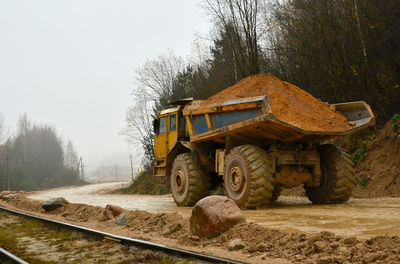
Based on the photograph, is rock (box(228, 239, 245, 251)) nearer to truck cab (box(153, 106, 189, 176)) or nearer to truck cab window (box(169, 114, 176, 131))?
truck cab (box(153, 106, 189, 176))

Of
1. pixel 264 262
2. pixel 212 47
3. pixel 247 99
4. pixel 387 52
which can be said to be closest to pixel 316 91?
pixel 387 52

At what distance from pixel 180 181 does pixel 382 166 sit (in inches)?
243

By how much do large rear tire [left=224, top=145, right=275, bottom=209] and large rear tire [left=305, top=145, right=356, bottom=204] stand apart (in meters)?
1.76

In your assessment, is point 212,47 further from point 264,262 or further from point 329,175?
point 264,262

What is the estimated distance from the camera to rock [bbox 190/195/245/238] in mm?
6605

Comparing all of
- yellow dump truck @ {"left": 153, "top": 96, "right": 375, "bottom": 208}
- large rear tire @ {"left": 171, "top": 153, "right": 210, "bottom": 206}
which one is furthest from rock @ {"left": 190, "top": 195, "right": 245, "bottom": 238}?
large rear tire @ {"left": 171, "top": 153, "right": 210, "bottom": 206}

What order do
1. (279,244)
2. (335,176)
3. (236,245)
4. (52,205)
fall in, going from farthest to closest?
(52,205) → (335,176) → (236,245) → (279,244)

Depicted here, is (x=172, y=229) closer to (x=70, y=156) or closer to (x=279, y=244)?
(x=279, y=244)

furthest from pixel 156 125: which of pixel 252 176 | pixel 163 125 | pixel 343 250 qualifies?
pixel 343 250

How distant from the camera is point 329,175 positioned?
1030 centimetres

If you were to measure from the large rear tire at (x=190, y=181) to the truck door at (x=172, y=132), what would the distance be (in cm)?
94

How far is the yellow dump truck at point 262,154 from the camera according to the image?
9289mm

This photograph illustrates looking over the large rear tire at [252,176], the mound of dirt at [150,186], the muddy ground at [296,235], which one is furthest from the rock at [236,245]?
the mound of dirt at [150,186]

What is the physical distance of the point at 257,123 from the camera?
8.91 meters
